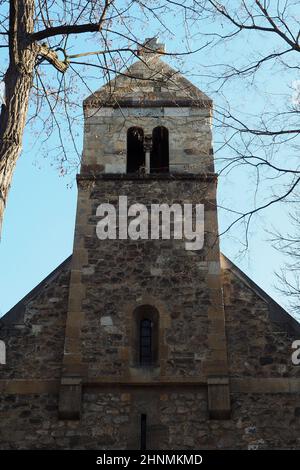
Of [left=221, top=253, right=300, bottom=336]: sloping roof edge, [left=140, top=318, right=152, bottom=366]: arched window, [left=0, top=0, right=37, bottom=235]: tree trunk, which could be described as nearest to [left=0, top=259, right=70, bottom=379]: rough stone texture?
[left=140, top=318, right=152, bottom=366]: arched window

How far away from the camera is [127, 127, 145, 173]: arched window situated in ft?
47.5

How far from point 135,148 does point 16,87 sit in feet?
23.2

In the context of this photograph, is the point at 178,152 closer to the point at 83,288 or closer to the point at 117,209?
the point at 117,209

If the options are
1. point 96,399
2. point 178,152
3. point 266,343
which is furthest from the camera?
point 178,152

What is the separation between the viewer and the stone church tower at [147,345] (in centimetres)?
1059

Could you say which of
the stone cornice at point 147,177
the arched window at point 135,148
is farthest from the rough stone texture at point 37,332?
the arched window at point 135,148

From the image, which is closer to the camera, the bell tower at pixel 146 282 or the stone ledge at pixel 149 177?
the bell tower at pixel 146 282

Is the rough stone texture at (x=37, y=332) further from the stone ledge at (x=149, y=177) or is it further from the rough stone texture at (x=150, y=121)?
the rough stone texture at (x=150, y=121)

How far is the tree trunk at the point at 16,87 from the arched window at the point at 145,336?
16.3 feet
